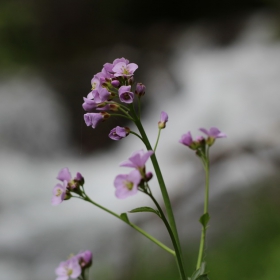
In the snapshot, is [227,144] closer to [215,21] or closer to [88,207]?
[88,207]

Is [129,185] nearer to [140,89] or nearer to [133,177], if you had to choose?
[133,177]

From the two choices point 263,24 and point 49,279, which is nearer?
point 49,279

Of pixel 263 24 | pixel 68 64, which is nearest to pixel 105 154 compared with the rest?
pixel 68 64

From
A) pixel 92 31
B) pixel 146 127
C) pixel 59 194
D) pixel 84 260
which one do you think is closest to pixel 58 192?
pixel 59 194

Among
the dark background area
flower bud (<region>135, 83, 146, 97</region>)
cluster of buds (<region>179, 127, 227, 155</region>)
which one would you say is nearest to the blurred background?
the dark background area

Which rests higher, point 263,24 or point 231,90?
point 263,24

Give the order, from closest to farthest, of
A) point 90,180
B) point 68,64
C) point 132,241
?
point 132,241 → point 90,180 → point 68,64

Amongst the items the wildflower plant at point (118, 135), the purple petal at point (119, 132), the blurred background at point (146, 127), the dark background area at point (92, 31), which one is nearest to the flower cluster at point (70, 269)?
the wildflower plant at point (118, 135)
